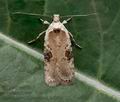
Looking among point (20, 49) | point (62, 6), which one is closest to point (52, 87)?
point (20, 49)

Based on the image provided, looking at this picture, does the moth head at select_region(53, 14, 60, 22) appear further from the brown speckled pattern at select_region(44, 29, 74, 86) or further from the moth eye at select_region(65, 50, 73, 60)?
the moth eye at select_region(65, 50, 73, 60)

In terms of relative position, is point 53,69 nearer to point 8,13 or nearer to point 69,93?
point 69,93

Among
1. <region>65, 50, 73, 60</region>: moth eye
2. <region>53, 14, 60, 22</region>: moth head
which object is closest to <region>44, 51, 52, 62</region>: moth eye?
<region>65, 50, 73, 60</region>: moth eye

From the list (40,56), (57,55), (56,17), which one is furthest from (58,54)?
(56,17)

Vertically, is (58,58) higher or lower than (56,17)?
lower

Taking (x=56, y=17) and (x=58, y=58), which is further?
(x=58, y=58)

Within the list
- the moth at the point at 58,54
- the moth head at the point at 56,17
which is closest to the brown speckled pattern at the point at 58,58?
the moth at the point at 58,54

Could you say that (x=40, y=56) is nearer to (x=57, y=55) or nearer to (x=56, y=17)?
(x=57, y=55)
